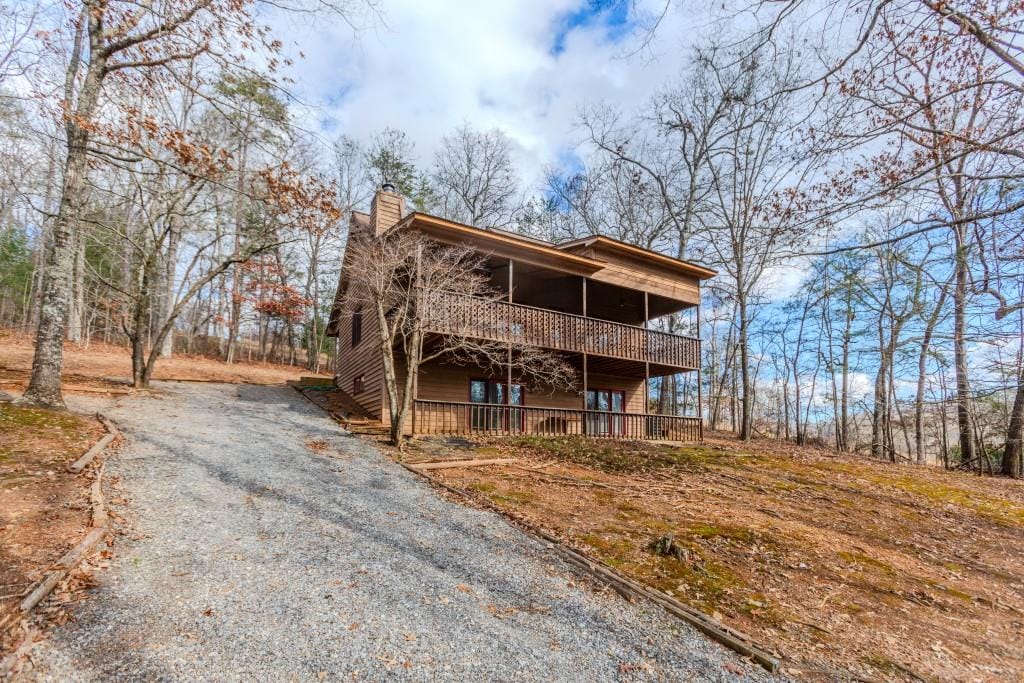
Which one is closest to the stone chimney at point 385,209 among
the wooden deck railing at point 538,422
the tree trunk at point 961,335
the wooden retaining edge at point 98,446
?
the wooden deck railing at point 538,422

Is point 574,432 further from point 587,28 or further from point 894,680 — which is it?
point 587,28

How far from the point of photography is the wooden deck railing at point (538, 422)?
12570mm

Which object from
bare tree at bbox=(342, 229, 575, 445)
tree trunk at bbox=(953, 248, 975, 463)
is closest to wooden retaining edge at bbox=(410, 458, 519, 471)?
bare tree at bbox=(342, 229, 575, 445)

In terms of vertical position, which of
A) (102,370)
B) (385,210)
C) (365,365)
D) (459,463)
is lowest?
(459,463)

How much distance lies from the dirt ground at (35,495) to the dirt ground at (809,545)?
4715 mm

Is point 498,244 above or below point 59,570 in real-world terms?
above

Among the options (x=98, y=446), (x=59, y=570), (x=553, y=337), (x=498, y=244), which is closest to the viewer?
(x=59, y=570)

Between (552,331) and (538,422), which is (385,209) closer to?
(552,331)

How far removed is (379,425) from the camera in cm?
1234

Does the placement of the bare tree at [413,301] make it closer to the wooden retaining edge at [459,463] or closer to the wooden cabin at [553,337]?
the wooden cabin at [553,337]

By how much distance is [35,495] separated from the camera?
4.80 m

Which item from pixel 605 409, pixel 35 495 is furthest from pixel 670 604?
pixel 605 409

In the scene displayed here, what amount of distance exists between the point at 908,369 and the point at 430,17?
23045mm

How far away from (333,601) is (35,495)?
3.55m
